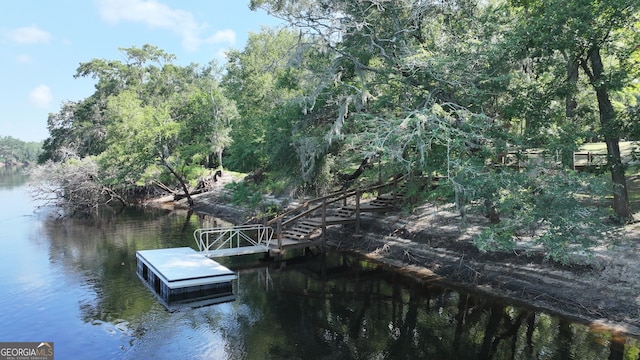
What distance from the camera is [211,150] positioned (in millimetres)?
31219

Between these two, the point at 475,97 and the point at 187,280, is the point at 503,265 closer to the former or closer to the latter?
the point at 475,97

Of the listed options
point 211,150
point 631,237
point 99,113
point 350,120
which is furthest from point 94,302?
point 99,113

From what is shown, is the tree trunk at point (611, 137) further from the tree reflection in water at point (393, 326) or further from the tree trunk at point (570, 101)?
the tree reflection in water at point (393, 326)

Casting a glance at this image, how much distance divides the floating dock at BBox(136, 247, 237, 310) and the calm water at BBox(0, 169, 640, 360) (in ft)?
1.31

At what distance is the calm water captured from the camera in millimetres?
8664

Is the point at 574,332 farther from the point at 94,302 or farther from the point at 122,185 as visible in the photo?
the point at 122,185

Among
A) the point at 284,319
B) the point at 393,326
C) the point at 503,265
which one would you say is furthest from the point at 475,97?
the point at 284,319

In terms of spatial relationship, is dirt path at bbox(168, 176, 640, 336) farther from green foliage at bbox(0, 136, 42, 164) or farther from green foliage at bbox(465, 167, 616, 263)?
green foliage at bbox(0, 136, 42, 164)

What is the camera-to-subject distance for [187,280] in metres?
11.9

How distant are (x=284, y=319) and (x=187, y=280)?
334cm

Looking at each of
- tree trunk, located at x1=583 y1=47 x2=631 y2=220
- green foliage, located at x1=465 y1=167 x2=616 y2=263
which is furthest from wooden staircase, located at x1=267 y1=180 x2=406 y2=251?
tree trunk, located at x1=583 y1=47 x2=631 y2=220

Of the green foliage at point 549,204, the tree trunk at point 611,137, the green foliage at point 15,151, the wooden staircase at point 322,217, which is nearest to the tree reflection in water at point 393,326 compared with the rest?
the green foliage at point 549,204

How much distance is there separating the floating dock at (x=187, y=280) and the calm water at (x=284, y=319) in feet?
1.31

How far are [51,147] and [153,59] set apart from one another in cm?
1615
